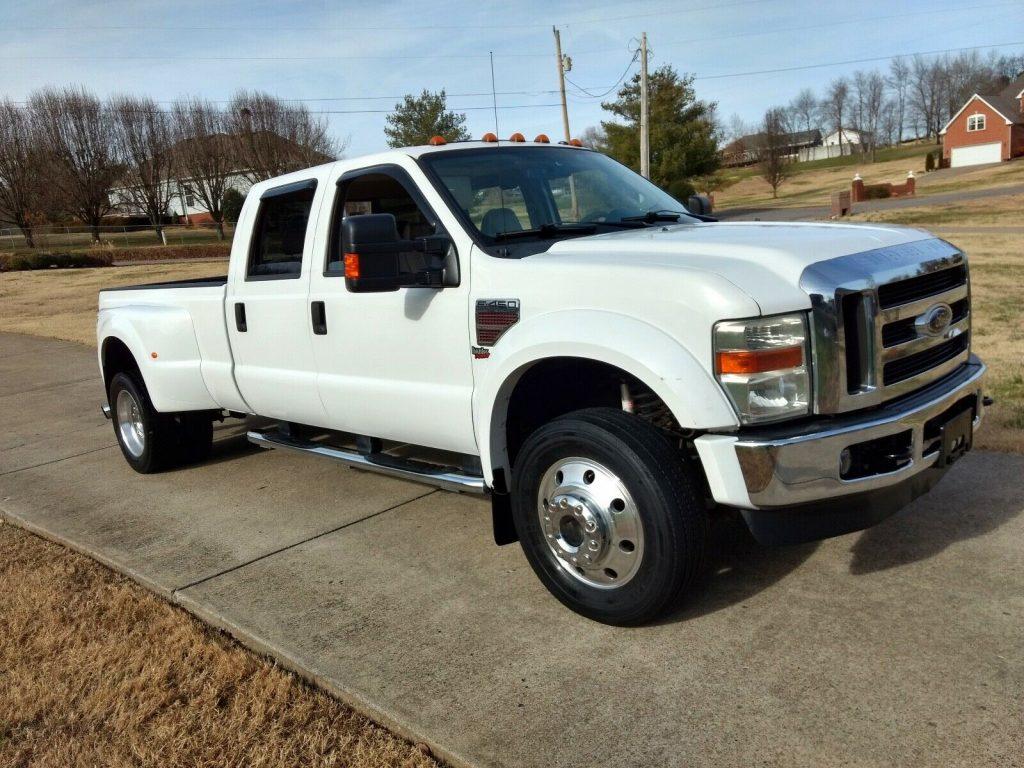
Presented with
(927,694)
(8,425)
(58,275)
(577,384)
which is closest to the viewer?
(927,694)

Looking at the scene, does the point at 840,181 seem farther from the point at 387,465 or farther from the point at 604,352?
the point at 604,352

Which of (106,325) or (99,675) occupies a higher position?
(106,325)

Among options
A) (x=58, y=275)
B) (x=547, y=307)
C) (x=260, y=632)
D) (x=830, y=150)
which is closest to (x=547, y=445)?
(x=547, y=307)

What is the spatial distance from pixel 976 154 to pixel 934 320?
235 ft

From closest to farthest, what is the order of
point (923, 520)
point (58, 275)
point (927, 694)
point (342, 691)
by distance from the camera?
point (927, 694), point (342, 691), point (923, 520), point (58, 275)

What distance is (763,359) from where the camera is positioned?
297 centimetres

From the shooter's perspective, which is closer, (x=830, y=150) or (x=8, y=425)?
(x=8, y=425)

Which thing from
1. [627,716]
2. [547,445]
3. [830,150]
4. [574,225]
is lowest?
[627,716]

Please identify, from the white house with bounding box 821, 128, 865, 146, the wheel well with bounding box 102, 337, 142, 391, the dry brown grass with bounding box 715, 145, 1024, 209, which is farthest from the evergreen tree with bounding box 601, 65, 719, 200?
the white house with bounding box 821, 128, 865, 146

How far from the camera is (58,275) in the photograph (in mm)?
31516

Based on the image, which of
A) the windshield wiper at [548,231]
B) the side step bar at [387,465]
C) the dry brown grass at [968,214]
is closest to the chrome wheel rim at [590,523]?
the side step bar at [387,465]

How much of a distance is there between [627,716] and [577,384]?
1537 mm

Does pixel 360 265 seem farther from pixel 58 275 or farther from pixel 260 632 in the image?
pixel 58 275

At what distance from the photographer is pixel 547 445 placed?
3469 mm
